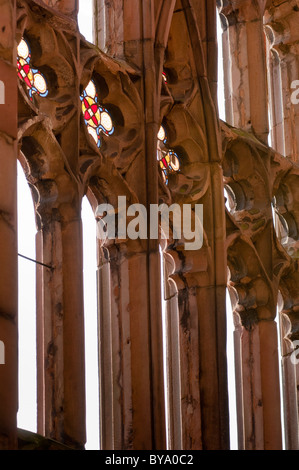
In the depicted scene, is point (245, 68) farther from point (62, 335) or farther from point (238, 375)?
point (62, 335)

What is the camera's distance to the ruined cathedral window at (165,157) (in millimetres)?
14398

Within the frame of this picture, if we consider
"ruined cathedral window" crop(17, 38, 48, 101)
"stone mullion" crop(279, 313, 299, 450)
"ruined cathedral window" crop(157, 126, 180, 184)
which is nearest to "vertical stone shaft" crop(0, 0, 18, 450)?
"ruined cathedral window" crop(17, 38, 48, 101)

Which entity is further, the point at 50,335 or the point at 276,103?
the point at 276,103

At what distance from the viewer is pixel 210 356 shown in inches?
547

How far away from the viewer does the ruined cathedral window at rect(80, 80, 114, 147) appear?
13.4 m

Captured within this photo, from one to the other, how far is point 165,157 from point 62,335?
2781 millimetres

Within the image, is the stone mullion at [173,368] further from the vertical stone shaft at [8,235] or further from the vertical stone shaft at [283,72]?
the vertical stone shaft at [8,235]

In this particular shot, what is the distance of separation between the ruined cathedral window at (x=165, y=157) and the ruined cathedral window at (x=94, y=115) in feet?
2.87

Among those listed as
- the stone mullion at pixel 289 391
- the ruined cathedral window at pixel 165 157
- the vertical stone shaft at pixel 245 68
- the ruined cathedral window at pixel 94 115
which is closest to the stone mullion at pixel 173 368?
the ruined cathedral window at pixel 165 157

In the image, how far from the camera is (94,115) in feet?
44.3

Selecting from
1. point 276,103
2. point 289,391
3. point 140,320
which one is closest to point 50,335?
point 140,320

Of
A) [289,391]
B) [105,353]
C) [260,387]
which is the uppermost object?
[289,391]

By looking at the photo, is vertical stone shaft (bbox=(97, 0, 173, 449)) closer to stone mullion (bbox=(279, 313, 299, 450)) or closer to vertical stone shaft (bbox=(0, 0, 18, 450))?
stone mullion (bbox=(279, 313, 299, 450))

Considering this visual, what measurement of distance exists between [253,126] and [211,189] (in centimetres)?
163
